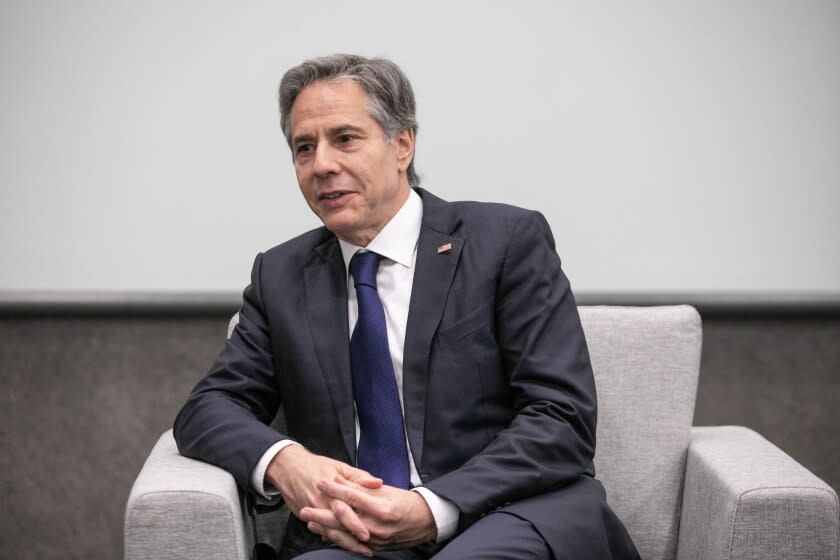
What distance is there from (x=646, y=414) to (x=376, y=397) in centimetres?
62

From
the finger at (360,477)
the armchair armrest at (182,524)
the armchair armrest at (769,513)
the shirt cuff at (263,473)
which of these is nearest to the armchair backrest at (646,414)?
the armchair armrest at (769,513)

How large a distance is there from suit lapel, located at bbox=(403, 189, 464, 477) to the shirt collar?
0.03 m

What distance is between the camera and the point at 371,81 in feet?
6.65

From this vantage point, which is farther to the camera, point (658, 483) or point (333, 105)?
point (658, 483)

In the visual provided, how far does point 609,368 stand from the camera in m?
2.21

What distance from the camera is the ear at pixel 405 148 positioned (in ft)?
6.96

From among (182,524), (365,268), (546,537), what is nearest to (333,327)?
(365,268)

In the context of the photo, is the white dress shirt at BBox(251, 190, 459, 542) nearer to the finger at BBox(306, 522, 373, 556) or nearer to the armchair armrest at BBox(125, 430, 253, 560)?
the finger at BBox(306, 522, 373, 556)

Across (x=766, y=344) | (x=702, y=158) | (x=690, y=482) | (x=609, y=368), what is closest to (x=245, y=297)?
(x=609, y=368)

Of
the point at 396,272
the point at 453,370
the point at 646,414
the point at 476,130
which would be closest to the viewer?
the point at 453,370

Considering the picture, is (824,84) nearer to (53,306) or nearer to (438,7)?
(438,7)

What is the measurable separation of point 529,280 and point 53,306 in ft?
4.43

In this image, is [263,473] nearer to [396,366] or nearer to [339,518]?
[339,518]

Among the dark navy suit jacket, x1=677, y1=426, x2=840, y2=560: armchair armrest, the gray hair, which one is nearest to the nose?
the gray hair
